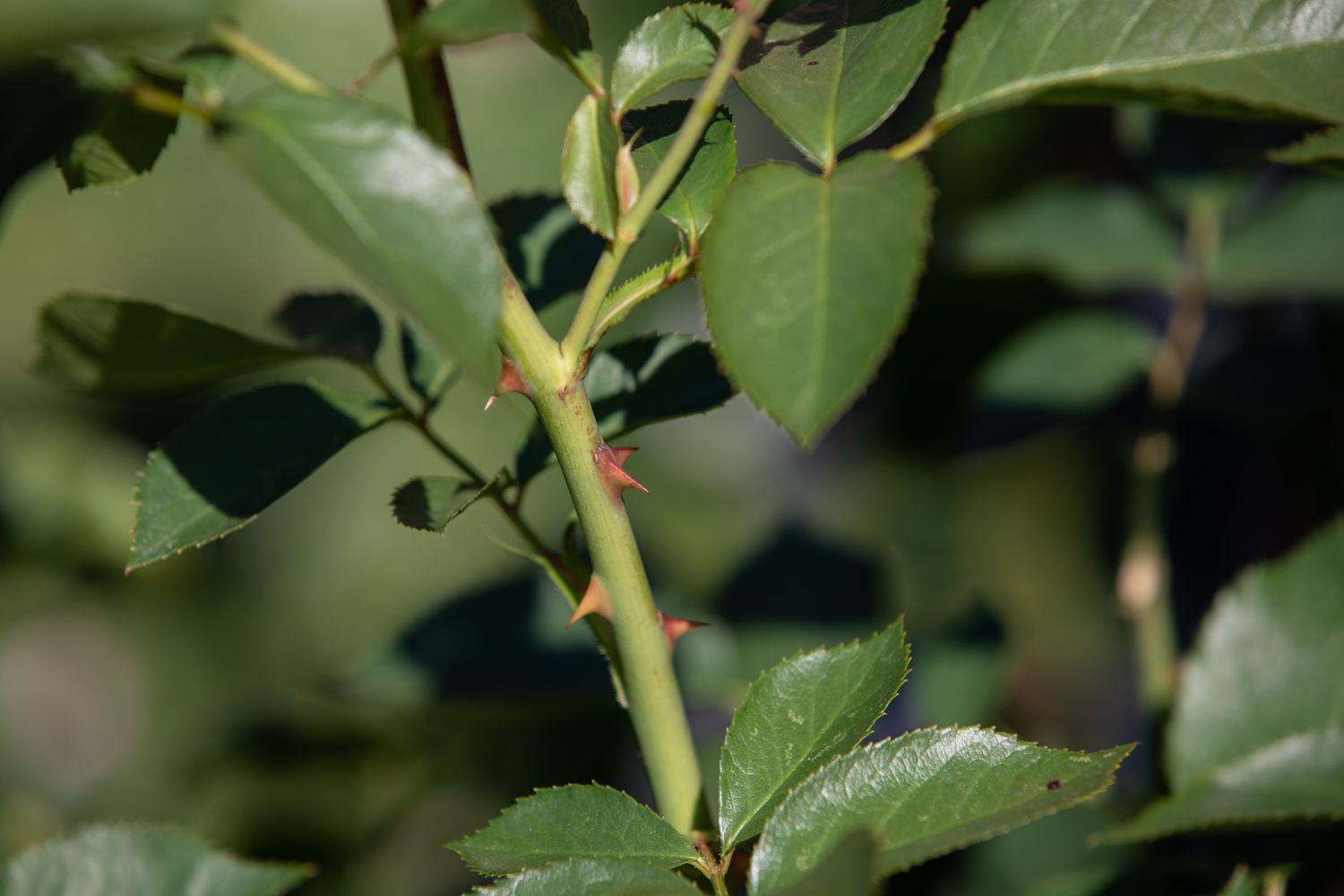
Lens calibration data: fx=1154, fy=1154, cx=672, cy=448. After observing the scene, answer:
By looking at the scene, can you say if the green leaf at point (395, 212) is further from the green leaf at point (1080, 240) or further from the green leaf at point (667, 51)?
the green leaf at point (1080, 240)

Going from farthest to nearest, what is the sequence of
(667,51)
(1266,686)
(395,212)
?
(1266,686), (667,51), (395,212)

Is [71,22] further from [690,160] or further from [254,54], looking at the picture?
[690,160]

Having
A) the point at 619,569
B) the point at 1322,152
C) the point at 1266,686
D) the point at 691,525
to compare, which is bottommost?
the point at 691,525

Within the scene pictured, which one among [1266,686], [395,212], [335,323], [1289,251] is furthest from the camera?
[1289,251]

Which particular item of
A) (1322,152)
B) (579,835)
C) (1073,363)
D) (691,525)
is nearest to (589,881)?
(579,835)

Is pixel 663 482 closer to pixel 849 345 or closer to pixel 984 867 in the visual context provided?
pixel 984 867

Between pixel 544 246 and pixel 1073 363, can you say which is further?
pixel 1073 363

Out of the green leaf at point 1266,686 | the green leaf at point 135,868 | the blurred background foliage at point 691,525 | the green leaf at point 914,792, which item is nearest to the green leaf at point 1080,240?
the blurred background foliage at point 691,525

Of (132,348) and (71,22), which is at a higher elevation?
(71,22)
